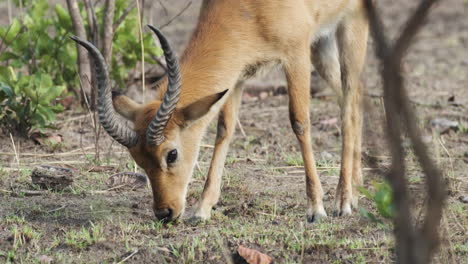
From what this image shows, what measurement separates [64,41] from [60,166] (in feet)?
5.73

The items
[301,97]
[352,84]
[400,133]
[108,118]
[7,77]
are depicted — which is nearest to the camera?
[400,133]

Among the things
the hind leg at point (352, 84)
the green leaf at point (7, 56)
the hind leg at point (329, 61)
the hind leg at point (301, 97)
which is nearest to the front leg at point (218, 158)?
the hind leg at point (301, 97)

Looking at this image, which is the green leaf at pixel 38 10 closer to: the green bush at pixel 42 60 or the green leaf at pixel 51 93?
the green bush at pixel 42 60

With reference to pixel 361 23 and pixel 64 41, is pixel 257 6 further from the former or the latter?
pixel 64 41

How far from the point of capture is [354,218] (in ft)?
17.8

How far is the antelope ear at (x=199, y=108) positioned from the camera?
16.9ft

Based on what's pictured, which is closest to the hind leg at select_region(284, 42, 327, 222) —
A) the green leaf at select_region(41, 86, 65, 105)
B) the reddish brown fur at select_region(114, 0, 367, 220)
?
the reddish brown fur at select_region(114, 0, 367, 220)

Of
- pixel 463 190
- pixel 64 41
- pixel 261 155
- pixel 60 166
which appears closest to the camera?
pixel 463 190

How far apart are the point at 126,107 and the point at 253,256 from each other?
168cm

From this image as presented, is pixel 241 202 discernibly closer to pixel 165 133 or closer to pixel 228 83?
pixel 228 83

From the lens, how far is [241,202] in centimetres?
581

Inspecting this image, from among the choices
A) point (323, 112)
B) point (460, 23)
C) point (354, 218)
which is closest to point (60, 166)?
point (354, 218)

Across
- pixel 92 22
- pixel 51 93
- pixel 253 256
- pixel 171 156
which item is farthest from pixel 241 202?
pixel 92 22

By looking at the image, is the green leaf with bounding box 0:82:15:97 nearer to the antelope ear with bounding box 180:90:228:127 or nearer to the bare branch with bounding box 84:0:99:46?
the bare branch with bounding box 84:0:99:46
